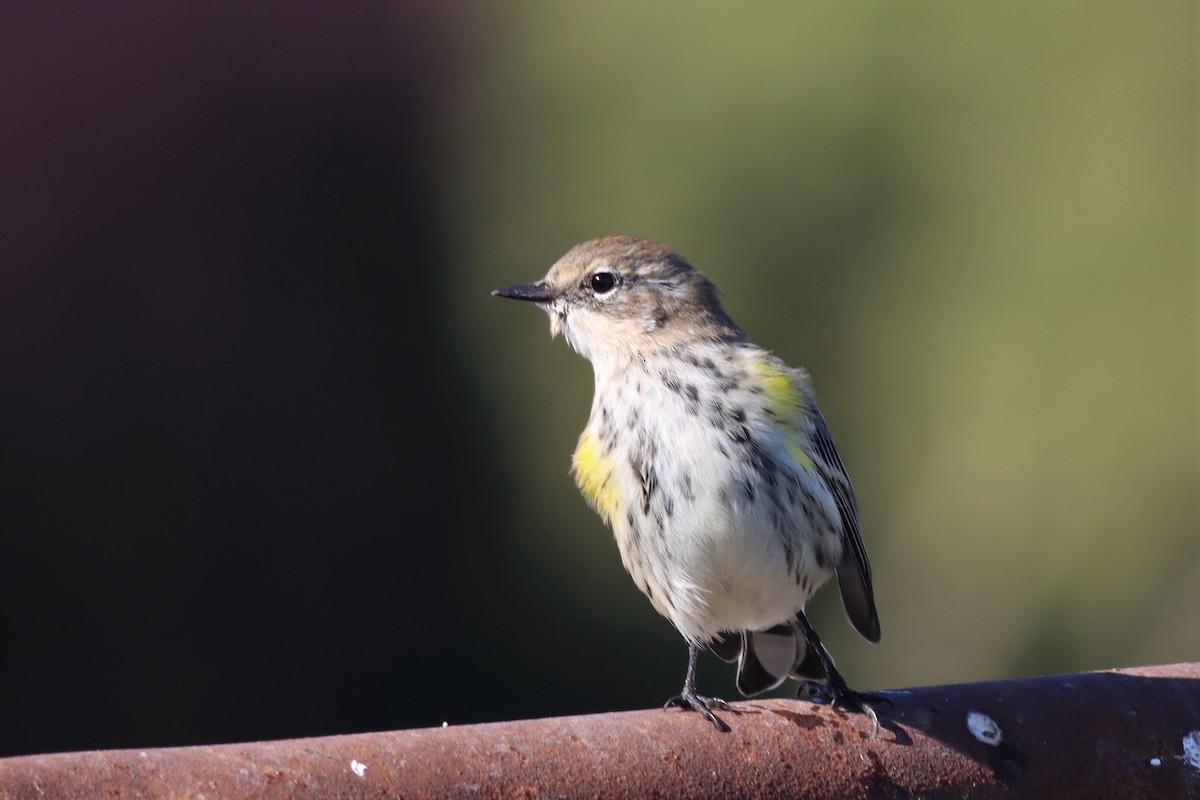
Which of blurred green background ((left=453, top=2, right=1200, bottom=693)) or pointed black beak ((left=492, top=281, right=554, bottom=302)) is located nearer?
pointed black beak ((left=492, top=281, right=554, bottom=302))

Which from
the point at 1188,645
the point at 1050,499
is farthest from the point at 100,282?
the point at 1188,645

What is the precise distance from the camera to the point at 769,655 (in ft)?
12.5

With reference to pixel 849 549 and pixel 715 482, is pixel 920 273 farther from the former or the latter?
pixel 715 482

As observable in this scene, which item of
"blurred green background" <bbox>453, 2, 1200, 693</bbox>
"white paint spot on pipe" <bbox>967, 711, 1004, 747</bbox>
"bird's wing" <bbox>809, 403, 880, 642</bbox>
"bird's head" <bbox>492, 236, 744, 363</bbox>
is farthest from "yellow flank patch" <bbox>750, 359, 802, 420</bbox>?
"blurred green background" <bbox>453, 2, 1200, 693</bbox>

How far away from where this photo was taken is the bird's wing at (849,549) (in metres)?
3.57

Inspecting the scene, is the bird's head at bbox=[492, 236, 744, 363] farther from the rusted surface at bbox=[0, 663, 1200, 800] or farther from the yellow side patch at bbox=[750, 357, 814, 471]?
the rusted surface at bbox=[0, 663, 1200, 800]

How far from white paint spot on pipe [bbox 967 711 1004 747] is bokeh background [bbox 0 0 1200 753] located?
415 centimetres

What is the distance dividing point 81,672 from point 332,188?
120 inches

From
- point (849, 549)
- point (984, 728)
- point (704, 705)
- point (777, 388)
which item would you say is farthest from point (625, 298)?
point (984, 728)

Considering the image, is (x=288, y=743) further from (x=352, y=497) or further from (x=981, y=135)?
(x=981, y=135)

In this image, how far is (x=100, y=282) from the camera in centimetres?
704

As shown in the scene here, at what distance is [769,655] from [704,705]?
1086 millimetres

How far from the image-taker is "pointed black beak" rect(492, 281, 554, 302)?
3877 millimetres

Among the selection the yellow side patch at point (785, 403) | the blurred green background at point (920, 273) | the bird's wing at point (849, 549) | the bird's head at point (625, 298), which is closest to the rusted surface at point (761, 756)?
the yellow side patch at point (785, 403)
